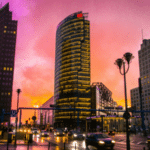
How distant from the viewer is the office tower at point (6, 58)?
154 m

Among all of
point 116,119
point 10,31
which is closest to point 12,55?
point 10,31

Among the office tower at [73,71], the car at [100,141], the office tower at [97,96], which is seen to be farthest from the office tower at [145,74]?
the car at [100,141]

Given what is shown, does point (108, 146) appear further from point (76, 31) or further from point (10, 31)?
point (10, 31)

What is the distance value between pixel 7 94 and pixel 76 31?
252ft

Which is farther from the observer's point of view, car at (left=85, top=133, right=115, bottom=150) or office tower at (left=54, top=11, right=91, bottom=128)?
office tower at (left=54, top=11, right=91, bottom=128)

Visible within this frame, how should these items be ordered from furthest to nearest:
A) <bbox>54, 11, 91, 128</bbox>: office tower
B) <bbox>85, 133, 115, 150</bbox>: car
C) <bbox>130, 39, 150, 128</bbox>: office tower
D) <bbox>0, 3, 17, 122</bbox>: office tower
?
<bbox>130, 39, 150, 128</bbox>: office tower, <bbox>54, 11, 91, 128</bbox>: office tower, <bbox>0, 3, 17, 122</bbox>: office tower, <bbox>85, 133, 115, 150</bbox>: car

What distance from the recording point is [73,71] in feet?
532

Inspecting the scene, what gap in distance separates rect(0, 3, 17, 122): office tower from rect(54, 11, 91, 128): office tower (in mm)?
40792

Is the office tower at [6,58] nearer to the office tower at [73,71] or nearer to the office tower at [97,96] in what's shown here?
the office tower at [73,71]

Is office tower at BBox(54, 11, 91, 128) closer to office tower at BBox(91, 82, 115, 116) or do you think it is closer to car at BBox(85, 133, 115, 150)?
office tower at BBox(91, 82, 115, 116)

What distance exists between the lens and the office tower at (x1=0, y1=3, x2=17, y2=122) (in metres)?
154

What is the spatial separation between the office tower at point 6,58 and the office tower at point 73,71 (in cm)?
4079

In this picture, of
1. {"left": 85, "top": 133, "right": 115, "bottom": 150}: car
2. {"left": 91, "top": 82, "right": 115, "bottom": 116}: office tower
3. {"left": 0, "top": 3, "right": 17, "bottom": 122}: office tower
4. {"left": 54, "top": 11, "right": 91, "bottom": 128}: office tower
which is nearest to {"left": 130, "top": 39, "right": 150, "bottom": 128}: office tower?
{"left": 91, "top": 82, "right": 115, "bottom": 116}: office tower

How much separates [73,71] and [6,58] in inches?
2192
